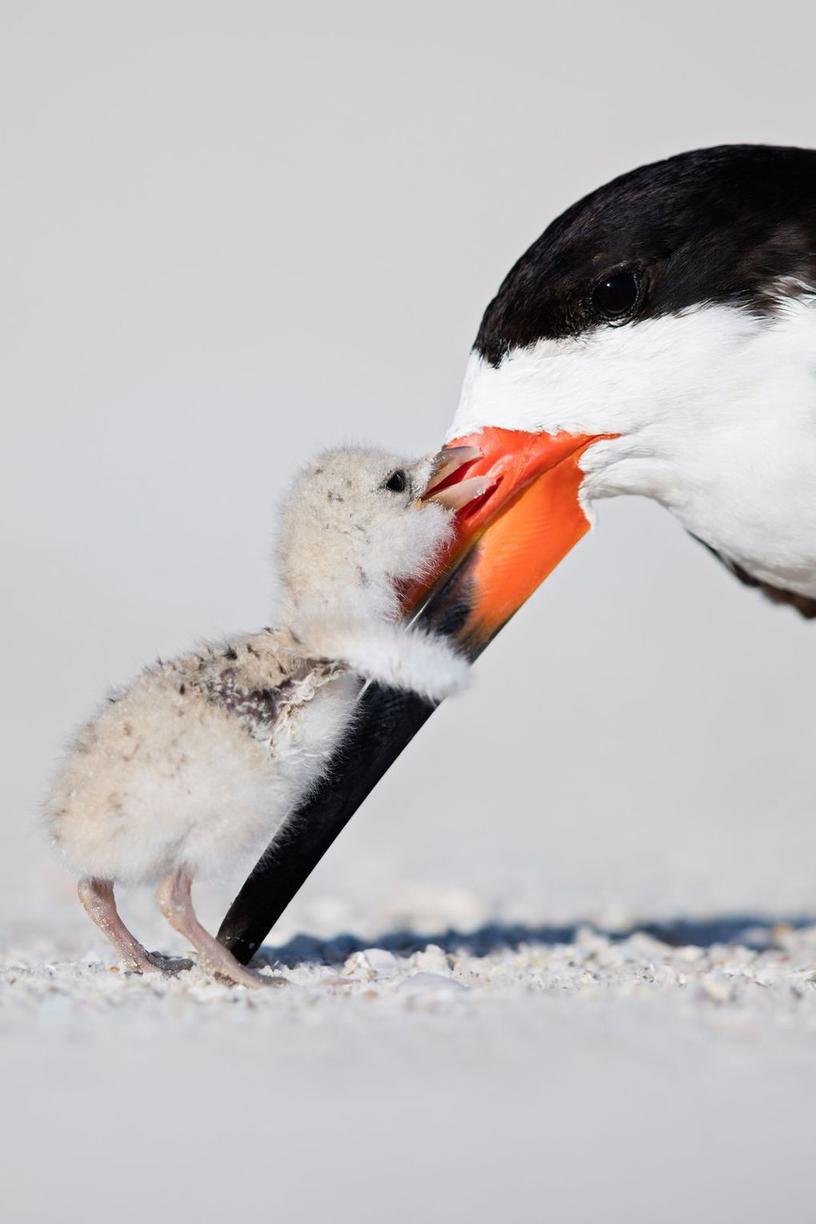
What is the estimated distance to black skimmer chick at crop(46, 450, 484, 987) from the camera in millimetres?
3842

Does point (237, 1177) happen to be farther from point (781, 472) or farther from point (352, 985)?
point (781, 472)

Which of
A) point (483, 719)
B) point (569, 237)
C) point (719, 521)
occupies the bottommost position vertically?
point (483, 719)

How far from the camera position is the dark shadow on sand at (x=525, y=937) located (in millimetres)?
4566

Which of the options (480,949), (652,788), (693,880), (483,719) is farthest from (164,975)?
(483,719)

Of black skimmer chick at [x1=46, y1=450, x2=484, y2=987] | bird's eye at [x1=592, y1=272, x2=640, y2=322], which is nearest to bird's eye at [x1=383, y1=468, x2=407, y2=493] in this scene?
black skimmer chick at [x1=46, y1=450, x2=484, y2=987]

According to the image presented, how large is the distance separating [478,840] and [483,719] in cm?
217

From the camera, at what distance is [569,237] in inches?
164

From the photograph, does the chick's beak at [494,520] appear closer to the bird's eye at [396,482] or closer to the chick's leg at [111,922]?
the bird's eye at [396,482]

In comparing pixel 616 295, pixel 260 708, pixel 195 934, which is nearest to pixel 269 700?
pixel 260 708

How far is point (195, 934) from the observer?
3922mm

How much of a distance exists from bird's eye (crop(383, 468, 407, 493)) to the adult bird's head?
5.8 inches

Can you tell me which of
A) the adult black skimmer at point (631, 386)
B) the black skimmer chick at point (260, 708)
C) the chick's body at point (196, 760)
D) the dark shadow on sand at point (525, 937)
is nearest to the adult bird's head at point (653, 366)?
the adult black skimmer at point (631, 386)

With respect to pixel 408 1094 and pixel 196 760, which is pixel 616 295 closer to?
pixel 196 760

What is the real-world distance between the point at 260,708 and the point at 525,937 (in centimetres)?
137
